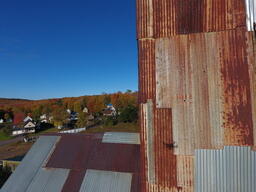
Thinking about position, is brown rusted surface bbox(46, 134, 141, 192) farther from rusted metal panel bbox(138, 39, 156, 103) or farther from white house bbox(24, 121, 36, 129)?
white house bbox(24, 121, 36, 129)

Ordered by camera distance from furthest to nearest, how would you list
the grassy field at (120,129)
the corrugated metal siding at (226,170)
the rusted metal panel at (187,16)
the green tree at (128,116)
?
the green tree at (128,116) → the grassy field at (120,129) → the rusted metal panel at (187,16) → the corrugated metal siding at (226,170)

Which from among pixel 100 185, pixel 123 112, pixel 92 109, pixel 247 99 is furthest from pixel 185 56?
pixel 92 109

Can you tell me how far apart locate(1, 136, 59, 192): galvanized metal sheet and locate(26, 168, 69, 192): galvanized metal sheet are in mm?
223

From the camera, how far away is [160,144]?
15.4 ft

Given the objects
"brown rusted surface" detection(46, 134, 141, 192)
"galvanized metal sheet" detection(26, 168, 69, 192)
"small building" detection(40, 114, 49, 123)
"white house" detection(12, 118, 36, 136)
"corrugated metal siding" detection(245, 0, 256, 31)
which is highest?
"corrugated metal siding" detection(245, 0, 256, 31)

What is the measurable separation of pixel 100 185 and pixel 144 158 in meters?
1.84

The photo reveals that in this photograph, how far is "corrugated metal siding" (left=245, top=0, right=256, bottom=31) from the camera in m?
4.27

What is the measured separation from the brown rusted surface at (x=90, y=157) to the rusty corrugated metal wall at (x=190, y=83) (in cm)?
110

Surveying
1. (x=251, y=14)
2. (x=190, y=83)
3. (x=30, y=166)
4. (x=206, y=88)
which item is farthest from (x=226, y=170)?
(x=30, y=166)

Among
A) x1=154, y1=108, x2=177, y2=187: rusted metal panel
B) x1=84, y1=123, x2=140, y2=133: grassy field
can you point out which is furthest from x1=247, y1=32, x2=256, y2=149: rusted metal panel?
x1=84, y1=123, x2=140, y2=133: grassy field

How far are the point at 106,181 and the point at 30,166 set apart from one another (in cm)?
317

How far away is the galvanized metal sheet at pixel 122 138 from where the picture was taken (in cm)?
641

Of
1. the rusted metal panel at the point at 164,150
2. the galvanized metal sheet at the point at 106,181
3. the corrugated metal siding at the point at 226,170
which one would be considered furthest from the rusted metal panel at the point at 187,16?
the galvanized metal sheet at the point at 106,181

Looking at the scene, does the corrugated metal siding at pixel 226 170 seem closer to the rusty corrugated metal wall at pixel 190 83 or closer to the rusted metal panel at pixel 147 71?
the rusty corrugated metal wall at pixel 190 83
